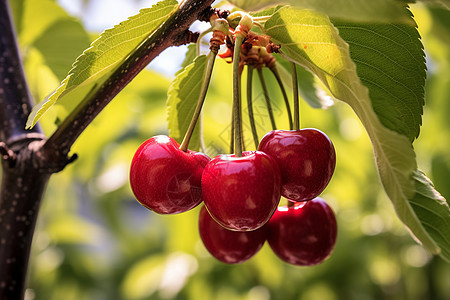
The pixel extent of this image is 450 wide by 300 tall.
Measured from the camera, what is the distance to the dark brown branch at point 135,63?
580mm

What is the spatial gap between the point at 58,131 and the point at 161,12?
7.5 inches

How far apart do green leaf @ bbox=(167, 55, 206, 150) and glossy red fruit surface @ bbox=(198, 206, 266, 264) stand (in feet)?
0.45

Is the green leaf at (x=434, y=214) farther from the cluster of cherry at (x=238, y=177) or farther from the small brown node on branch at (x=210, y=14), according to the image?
the small brown node on branch at (x=210, y=14)

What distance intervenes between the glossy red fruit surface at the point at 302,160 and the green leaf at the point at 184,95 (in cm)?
15

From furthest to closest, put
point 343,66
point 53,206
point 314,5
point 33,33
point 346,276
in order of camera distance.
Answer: point 53,206
point 346,276
point 33,33
point 343,66
point 314,5

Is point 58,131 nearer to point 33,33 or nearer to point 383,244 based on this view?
point 33,33

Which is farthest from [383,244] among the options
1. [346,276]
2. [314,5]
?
[314,5]

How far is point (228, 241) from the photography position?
2.38ft

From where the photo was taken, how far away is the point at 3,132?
741 millimetres

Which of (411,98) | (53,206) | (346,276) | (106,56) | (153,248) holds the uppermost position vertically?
(106,56)

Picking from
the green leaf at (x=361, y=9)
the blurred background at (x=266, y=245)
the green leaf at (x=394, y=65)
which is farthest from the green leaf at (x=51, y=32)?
the green leaf at (x=361, y=9)

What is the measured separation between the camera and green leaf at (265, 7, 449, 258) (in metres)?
0.43

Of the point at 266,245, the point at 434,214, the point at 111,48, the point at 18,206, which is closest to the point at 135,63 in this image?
the point at 111,48

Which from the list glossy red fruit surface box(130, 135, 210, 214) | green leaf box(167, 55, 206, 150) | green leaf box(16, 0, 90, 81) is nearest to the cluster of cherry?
glossy red fruit surface box(130, 135, 210, 214)
